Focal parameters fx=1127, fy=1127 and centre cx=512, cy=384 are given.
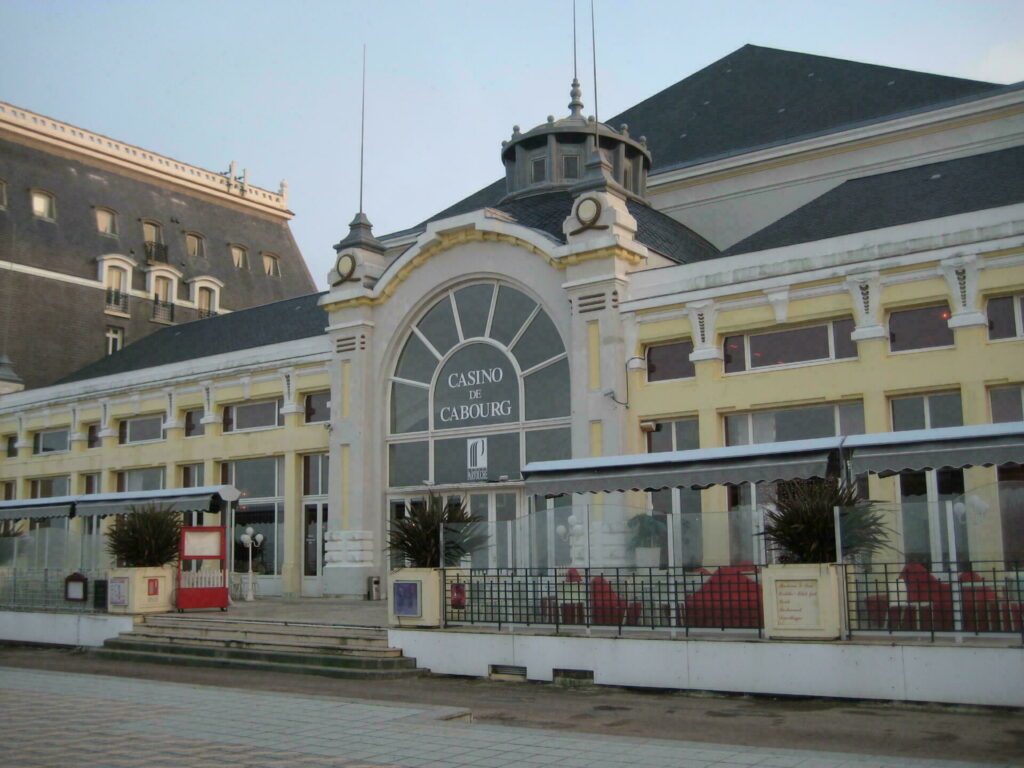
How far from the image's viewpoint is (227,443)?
106ft

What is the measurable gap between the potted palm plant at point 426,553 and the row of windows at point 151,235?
32.4 m

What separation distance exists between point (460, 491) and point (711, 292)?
770 cm

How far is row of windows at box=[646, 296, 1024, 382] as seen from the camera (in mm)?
20078

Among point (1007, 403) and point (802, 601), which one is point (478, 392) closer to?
point (1007, 403)

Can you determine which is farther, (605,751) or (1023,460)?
(1023,460)

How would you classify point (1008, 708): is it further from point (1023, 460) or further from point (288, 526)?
point (288, 526)

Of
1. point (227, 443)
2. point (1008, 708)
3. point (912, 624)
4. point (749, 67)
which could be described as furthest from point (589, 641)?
point (749, 67)

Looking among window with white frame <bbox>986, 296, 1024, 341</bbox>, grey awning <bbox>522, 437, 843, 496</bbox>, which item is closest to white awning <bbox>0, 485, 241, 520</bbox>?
grey awning <bbox>522, 437, 843, 496</bbox>

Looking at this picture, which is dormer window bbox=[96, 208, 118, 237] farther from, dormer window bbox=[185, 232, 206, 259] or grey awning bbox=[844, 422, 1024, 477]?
grey awning bbox=[844, 422, 1024, 477]

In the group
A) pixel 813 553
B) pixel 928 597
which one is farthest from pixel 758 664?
pixel 928 597

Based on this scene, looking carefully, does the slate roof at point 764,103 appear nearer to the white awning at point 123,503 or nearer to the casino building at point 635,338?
the casino building at point 635,338

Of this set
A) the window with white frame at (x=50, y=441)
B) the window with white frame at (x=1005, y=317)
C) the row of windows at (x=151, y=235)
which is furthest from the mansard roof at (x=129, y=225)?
the window with white frame at (x=1005, y=317)

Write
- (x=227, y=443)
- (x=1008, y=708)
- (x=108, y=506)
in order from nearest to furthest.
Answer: (x=1008, y=708)
(x=108, y=506)
(x=227, y=443)

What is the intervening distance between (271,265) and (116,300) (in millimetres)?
10272
